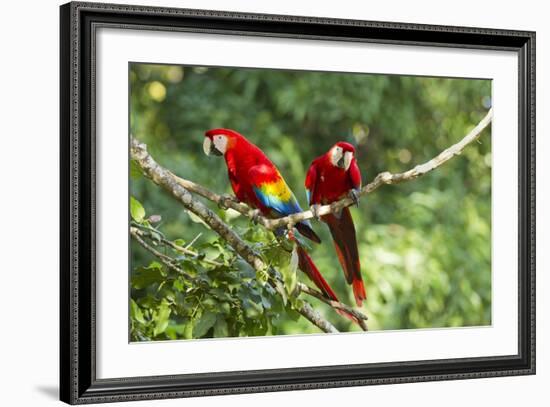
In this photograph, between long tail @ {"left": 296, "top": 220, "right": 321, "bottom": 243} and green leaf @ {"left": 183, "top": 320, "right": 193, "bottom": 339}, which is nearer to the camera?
green leaf @ {"left": 183, "top": 320, "right": 193, "bottom": 339}

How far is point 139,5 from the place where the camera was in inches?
75.8

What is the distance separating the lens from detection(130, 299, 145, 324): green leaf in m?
1.95

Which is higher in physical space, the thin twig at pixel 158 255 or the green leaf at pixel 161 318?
the thin twig at pixel 158 255

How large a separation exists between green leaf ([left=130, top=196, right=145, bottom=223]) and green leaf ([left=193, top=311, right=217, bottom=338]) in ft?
0.78

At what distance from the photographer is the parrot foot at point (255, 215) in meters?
2.09

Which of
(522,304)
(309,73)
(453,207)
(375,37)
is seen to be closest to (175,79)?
(309,73)

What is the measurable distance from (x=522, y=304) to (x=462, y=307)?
0.48 ft

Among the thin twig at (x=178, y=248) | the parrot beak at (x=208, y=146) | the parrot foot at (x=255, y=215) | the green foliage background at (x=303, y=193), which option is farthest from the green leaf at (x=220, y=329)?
the parrot beak at (x=208, y=146)

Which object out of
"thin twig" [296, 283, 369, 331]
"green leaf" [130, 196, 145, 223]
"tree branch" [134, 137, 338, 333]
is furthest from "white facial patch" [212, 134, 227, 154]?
"thin twig" [296, 283, 369, 331]

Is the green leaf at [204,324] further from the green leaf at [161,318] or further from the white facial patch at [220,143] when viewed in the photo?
the white facial patch at [220,143]

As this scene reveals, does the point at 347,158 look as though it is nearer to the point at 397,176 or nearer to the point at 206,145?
the point at 397,176

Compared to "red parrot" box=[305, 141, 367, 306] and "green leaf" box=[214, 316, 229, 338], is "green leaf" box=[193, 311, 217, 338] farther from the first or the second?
"red parrot" box=[305, 141, 367, 306]

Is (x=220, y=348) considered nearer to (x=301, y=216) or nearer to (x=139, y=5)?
(x=301, y=216)

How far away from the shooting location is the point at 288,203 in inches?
83.4
